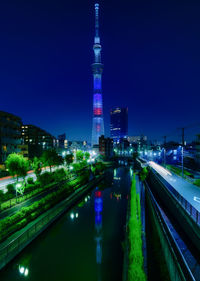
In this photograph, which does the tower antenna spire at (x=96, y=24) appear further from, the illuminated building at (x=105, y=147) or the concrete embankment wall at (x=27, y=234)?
the concrete embankment wall at (x=27, y=234)

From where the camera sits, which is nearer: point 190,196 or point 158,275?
point 158,275

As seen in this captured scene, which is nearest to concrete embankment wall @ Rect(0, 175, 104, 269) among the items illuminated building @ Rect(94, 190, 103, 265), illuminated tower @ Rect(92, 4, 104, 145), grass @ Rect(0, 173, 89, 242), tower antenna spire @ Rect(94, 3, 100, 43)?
grass @ Rect(0, 173, 89, 242)

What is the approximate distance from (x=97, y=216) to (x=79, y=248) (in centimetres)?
684

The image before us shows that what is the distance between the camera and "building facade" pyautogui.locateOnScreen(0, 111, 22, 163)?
3619 centimetres

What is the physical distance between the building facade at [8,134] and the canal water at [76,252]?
23129 mm

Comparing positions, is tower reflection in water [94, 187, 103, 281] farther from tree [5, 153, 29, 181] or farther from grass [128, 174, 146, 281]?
tree [5, 153, 29, 181]

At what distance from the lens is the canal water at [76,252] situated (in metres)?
11.2

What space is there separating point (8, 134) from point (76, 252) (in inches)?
1272

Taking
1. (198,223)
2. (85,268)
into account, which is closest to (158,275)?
(198,223)

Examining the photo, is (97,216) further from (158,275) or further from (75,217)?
(158,275)

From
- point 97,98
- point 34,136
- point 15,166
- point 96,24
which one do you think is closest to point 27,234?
point 15,166

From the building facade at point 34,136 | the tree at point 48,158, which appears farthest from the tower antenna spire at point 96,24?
the tree at point 48,158

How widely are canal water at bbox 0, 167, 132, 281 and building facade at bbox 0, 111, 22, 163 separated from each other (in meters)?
23.1

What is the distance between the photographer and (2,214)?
47.4ft
